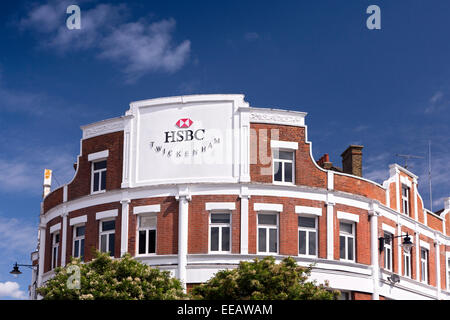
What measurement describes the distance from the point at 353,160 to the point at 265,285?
1625 centimetres

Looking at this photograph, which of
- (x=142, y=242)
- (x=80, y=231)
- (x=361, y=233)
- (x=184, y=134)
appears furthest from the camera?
(x=80, y=231)

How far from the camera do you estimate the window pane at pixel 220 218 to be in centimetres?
4322

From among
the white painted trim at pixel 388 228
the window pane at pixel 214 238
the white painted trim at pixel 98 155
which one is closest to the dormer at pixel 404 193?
the white painted trim at pixel 388 228

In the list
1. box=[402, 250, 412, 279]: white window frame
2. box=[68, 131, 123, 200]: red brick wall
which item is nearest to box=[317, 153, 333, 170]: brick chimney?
box=[402, 250, 412, 279]: white window frame

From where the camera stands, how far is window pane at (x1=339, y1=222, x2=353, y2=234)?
148ft

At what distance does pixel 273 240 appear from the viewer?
43094mm

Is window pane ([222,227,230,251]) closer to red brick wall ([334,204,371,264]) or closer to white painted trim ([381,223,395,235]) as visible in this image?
red brick wall ([334,204,371,264])

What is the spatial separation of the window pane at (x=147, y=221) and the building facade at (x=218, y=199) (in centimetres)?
8

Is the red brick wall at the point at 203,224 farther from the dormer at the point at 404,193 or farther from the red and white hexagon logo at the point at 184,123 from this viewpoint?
the dormer at the point at 404,193

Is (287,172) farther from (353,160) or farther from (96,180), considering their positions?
(96,180)

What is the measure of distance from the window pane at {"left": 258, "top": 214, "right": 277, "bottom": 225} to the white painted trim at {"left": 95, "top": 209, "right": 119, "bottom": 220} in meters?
8.11

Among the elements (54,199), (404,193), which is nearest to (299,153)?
(404,193)
